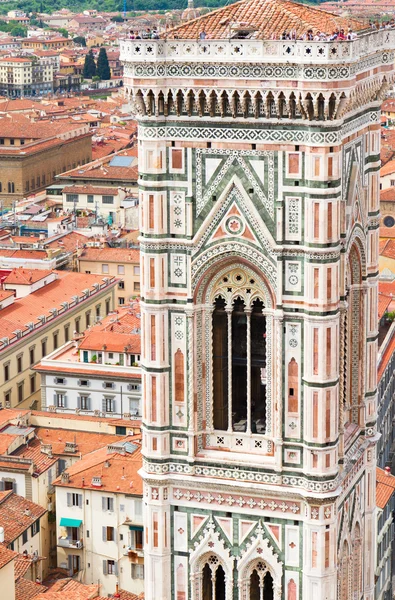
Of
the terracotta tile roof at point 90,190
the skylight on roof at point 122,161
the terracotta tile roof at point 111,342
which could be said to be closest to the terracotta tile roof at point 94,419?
the terracotta tile roof at point 111,342

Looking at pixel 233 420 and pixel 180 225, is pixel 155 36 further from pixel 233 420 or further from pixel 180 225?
pixel 233 420

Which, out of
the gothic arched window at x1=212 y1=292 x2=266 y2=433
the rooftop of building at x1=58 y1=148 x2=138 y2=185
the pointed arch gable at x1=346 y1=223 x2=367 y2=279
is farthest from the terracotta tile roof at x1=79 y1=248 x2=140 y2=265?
the gothic arched window at x1=212 y1=292 x2=266 y2=433

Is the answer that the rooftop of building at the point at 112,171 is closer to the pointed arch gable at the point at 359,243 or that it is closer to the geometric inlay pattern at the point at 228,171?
the pointed arch gable at the point at 359,243

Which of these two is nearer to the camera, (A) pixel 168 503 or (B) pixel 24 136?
(A) pixel 168 503

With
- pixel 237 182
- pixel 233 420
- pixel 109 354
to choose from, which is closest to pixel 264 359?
pixel 233 420

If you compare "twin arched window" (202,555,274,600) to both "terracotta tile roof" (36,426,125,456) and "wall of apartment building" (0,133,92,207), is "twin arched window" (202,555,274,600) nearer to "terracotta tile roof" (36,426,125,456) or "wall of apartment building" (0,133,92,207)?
"terracotta tile roof" (36,426,125,456)
